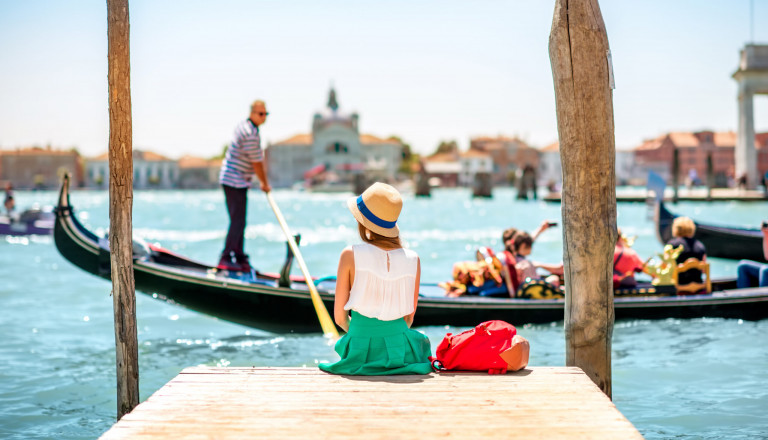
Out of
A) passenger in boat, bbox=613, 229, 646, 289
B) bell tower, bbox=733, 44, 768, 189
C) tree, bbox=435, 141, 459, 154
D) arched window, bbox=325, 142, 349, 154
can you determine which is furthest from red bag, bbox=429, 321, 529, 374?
tree, bbox=435, 141, 459, 154

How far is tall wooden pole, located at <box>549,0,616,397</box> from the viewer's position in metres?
3.50

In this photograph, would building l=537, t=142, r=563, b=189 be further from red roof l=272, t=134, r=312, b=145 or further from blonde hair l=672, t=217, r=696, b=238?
blonde hair l=672, t=217, r=696, b=238

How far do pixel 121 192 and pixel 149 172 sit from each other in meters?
86.0

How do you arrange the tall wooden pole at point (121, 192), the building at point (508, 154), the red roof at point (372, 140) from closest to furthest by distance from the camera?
the tall wooden pole at point (121, 192) → the red roof at point (372, 140) → the building at point (508, 154)

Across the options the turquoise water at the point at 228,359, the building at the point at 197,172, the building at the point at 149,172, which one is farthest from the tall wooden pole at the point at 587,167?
the building at the point at 149,172

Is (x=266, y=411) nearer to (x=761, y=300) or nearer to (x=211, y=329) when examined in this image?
(x=761, y=300)

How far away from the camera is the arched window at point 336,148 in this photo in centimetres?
7081

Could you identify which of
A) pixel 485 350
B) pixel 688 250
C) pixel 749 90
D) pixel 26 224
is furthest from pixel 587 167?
pixel 749 90

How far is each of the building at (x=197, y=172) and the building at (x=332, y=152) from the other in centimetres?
1067

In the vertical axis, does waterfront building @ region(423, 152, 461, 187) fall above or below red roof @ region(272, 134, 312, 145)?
below

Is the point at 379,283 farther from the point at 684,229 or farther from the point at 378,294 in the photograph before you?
the point at 684,229

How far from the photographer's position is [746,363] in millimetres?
6199

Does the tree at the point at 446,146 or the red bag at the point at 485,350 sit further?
the tree at the point at 446,146

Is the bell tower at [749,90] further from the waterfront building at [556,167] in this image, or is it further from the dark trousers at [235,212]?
the waterfront building at [556,167]
